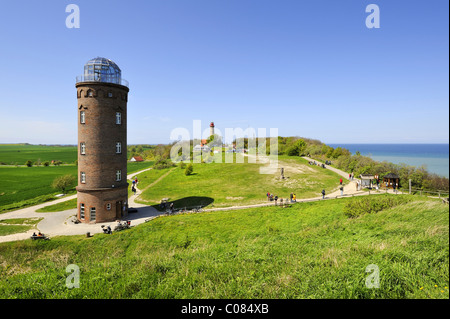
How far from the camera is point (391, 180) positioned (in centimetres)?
2966

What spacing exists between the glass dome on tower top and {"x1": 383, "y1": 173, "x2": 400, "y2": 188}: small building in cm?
3720

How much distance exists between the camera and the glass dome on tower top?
77.0 ft

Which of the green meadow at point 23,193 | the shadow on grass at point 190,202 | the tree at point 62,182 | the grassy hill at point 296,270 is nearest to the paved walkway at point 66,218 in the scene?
the shadow on grass at point 190,202

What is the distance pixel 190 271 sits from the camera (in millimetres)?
8141

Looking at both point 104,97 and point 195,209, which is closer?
point 104,97

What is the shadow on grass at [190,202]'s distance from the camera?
98.4 ft

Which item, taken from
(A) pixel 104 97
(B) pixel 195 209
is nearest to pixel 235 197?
(B) pixel 195 209

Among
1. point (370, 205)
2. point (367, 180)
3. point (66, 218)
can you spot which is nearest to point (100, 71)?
point (66, 218)

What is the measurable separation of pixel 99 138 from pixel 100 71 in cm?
749

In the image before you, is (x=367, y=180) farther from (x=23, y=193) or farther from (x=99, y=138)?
(x=23, y=193)

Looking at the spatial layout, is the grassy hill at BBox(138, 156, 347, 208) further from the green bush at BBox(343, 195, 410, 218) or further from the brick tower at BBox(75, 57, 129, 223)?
the green bush at BBox(343, 195, 410, 218)

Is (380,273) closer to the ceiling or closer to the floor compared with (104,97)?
closer to the floor

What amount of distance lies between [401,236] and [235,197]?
23.3 metres

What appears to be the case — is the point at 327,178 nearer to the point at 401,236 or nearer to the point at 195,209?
the point at 195,209
